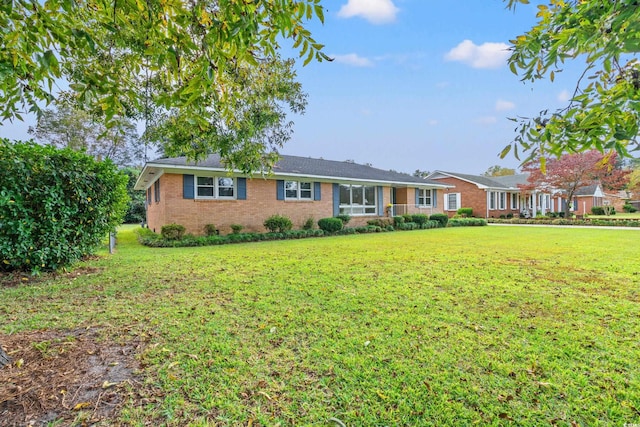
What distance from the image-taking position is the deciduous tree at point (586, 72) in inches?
57.7

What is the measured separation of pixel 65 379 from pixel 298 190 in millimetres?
13701

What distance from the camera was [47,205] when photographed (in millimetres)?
5238

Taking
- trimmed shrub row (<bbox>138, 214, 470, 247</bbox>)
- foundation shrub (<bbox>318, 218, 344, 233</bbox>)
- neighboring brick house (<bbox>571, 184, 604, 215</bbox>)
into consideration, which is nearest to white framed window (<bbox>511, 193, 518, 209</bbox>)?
neighboring brick house (<bbox>571, 184, 604, 215</bbox>)

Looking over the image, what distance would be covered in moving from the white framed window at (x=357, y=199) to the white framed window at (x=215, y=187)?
6.63 m

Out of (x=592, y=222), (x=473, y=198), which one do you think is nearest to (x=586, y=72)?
→ (x=592, y=222)

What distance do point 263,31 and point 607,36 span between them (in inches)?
80.9

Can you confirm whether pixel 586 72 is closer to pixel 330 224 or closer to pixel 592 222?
pixel 330 224

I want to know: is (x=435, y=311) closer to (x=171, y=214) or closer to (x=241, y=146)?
(x=241, y=146)

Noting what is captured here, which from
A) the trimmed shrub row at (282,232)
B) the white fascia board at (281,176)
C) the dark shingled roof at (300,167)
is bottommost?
the trimmed shrub row at (282,232)

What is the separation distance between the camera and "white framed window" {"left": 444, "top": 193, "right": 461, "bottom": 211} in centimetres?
2827

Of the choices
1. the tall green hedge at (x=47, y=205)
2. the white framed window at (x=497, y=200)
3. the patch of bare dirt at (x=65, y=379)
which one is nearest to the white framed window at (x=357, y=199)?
the tall green hedge at (x=47, y=205)

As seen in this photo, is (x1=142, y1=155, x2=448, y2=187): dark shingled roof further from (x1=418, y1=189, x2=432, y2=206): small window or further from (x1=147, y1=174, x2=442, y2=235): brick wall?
(x1=418, y1=189, x2=432, y2=206): small window

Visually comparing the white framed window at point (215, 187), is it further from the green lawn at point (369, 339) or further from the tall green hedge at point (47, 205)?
the green lawn at point (369, 339)

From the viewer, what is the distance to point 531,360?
2.63m
